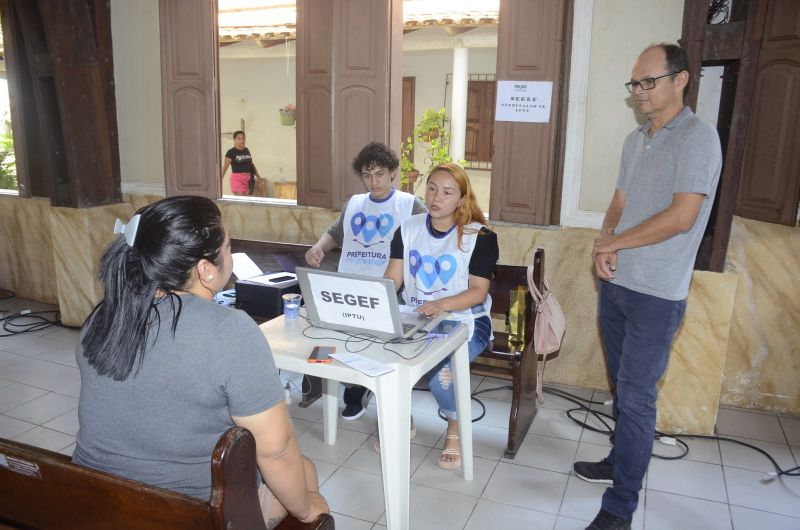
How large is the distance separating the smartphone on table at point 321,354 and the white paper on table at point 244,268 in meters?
1.60

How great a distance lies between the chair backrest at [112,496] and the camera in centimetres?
121

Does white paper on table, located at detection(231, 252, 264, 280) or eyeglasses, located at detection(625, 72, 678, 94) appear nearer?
eyeglasses, located at detection(625, 72, 678, 94)

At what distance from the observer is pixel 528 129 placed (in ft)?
12.9

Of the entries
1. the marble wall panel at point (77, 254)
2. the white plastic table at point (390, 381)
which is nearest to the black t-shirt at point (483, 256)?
the white plastic table at point (390, 381)

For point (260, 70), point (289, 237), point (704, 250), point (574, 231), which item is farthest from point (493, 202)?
point (260, 70)

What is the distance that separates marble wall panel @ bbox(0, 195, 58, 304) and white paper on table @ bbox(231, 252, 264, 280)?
2574mm

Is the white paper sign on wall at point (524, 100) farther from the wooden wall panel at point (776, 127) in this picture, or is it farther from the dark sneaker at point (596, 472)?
the dark sneaker at point (596, 472)

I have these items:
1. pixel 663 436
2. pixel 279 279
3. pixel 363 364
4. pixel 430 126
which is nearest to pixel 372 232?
pixel 279 279

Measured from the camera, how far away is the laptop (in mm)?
2329

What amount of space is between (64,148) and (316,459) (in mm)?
3377

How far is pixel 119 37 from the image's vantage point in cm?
512

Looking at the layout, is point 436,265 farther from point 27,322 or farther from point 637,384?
point 27,322

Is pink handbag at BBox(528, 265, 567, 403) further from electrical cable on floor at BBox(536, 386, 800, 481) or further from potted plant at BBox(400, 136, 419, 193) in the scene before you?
potted plant at BBox(400, 136, 419, 193)

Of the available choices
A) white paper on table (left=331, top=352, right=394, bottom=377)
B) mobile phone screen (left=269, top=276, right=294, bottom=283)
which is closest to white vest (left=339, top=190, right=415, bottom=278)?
mobile phone screen (left=269, top=276, right=294, bottom=283)
